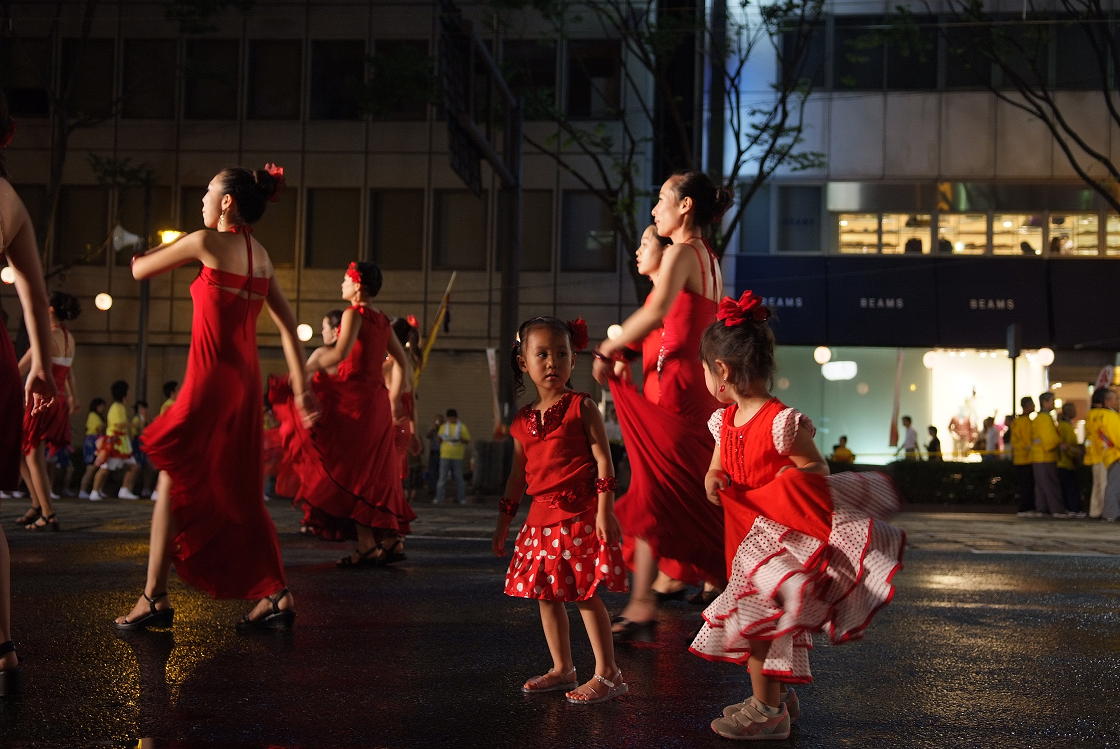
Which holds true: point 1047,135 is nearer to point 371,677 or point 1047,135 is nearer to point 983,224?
point 983,224

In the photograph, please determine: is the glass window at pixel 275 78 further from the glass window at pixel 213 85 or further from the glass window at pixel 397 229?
the glass window at pixel 397 229

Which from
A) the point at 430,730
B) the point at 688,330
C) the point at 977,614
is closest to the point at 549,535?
the point at 430,730

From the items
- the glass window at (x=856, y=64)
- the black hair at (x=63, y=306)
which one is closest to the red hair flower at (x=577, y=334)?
the black hair at (x=63, y=306)

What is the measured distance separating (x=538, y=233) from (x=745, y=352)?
87.3 feet

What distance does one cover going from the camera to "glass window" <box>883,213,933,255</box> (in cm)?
2941

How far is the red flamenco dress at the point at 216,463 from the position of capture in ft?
18.8

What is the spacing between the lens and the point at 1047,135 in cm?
2928

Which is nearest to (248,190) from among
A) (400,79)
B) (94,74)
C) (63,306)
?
(63,306)

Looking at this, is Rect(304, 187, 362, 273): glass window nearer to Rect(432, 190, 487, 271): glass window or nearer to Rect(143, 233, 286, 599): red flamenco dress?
Rect(432, 190, 487, 271): glass window

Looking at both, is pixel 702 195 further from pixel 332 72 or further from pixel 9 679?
pixel 332 72

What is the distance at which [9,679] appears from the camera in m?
4.22

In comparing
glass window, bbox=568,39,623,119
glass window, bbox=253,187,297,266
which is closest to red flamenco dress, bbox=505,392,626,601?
glass window, bbox=568,39,623,119

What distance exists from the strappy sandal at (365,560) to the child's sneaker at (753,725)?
517cm

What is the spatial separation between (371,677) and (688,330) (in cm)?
214
